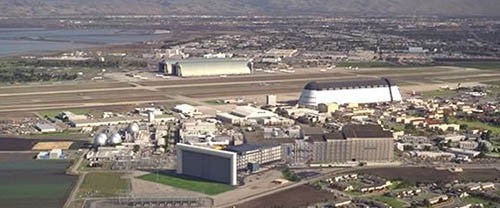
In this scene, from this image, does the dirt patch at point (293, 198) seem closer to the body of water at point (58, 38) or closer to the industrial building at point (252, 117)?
the industrial building at point (252, 117)

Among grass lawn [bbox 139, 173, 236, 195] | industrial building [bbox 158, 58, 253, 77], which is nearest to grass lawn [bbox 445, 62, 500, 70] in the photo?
industrial building [bbox 158, 58, 253, 77]

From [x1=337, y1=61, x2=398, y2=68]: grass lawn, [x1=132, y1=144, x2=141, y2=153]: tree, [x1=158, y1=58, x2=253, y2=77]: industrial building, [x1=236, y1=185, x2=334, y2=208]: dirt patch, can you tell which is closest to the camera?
[x1=236, y1=185, x2=334, y2=208]: dirt patch

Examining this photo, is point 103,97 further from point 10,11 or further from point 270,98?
point 10,11

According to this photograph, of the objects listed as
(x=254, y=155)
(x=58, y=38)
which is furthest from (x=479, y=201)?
(x=58, y=38)

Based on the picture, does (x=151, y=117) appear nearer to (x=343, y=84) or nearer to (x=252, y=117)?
(x=252, y=117)

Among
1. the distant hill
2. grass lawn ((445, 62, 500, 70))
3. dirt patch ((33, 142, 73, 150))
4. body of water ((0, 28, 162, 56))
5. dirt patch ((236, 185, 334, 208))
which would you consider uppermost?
the distant hill

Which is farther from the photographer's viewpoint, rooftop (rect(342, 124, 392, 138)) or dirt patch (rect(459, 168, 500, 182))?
rooftop (rect(342, 124, 392, 138))

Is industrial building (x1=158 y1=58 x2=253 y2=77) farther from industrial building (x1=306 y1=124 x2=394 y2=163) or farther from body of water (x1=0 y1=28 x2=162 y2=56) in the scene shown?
industrial building (x1=306 y1=124 x2=394 y2=163)

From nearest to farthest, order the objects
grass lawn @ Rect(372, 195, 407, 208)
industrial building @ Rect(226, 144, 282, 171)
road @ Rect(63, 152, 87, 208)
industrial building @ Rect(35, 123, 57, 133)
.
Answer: grass lawn @ Rect(372, 195, 407, 208)
road @ Rect(63, 152, 87, 208)
industrial building @ Rect(226, 144, 282, 171)
industrial building @ Rect(35, 123, 57, 133)

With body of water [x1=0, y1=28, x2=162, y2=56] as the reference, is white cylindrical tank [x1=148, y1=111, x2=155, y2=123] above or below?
below
